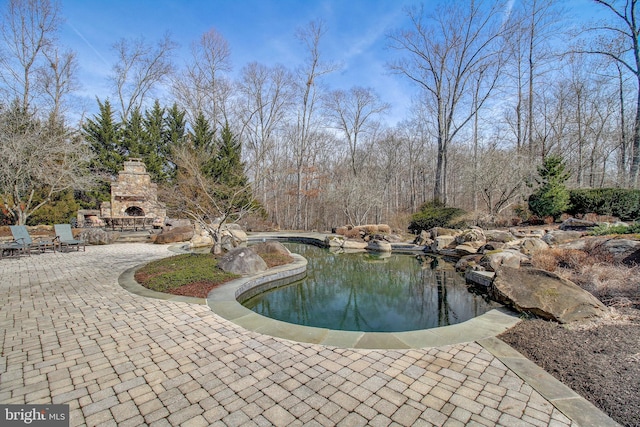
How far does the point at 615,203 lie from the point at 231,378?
1447 cm

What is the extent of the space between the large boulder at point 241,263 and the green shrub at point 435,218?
9436mm

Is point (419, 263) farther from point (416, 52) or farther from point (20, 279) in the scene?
point (416, 52)

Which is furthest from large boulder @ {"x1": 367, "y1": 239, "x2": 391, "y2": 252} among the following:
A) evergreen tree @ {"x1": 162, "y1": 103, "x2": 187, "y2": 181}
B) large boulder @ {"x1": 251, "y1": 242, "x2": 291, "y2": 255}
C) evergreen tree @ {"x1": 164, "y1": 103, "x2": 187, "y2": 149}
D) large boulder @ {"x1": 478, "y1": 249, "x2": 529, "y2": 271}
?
evergreen tree @ {"x1": 164, "y1": 103, "x2": 187, "y2": 149}

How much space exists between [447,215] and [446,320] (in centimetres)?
940

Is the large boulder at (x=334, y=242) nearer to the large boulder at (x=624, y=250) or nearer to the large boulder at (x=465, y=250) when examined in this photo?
the large boulder at (x=465, y=250)

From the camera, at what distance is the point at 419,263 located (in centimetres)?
881

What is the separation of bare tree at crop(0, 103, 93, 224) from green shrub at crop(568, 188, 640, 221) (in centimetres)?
2025

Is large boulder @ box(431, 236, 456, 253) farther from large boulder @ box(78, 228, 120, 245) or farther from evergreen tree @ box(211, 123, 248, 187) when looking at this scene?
evergreen tree @ box(211, 123, 248, 187)

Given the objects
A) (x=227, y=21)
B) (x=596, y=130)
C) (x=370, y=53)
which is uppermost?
(x=370, y=53)

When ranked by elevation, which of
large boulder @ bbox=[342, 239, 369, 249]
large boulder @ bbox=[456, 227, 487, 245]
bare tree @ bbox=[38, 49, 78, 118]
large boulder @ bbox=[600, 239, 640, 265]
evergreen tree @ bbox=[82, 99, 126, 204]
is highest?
bare tree @ bbox=[38, 49, 78, 118]

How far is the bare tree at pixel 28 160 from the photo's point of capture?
9.99m

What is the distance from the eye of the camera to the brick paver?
73.5 inches

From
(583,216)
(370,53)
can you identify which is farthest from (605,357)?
(370,53)

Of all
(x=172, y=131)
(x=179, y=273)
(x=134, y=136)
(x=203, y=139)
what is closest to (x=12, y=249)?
(x=179, y=273)
